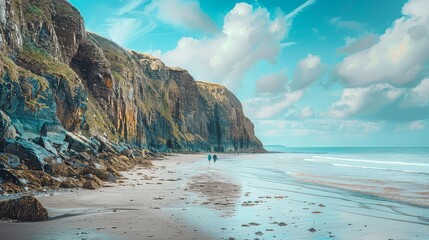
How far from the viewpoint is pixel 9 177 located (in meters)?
15.8

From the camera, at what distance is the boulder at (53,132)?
28856mm

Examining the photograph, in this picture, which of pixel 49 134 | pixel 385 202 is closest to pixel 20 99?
pixel 49 134

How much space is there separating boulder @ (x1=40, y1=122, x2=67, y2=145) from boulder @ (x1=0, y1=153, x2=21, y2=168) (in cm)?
1030

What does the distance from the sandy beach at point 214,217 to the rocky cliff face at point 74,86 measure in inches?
536

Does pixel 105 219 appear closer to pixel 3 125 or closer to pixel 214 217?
pixel 214 217

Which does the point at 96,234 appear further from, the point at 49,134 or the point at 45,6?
the point at 45,6

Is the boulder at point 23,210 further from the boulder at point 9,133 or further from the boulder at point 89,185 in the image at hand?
the boulder at point 9,133

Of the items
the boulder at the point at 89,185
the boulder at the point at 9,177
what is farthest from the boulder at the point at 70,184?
the boulder at the point at 9,177

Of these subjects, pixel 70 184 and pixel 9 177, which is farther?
pixel 70 184

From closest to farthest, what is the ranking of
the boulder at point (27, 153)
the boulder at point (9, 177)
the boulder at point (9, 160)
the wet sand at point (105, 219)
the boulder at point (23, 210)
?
the wet sand at point (105, 219), the boulder at point (23, 210), the boulder at point (9, 177), the boulder at point (9, 160), the boulder at point (27, 153)

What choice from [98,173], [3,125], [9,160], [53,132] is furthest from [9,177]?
[53,132]

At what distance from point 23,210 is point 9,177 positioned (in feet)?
23.0

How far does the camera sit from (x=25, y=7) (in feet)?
149

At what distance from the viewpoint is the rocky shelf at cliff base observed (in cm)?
1969
